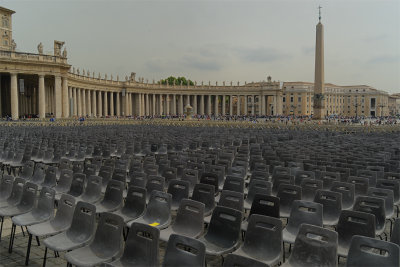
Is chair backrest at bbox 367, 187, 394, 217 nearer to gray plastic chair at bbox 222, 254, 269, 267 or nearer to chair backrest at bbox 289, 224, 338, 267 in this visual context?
chair backrest at bbox 289, 224, 338, 267

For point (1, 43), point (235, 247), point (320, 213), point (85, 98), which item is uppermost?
point (1, 43)

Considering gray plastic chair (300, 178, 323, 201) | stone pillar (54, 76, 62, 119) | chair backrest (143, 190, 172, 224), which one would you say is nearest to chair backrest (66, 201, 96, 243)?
chair backrest (143, 190, 172, 224)

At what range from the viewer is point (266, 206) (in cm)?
593

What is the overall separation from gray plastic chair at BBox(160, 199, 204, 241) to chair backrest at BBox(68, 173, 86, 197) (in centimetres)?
292

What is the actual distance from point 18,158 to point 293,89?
450 feet

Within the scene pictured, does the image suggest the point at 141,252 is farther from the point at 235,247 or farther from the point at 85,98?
the point at 85,98

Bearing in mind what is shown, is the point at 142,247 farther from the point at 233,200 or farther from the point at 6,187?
the point at 6,187

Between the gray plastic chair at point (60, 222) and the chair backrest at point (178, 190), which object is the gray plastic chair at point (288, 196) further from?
the gray plastic chair at point (60, 222)

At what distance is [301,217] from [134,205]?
3091 mm

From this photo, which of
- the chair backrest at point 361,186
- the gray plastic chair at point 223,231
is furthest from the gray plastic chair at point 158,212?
the chair backrest at point 361,186

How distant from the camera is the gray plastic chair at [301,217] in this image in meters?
5.47

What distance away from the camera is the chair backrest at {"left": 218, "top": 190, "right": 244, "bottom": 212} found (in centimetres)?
594

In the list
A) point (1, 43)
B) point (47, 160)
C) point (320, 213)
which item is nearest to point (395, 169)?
point (320, 213)

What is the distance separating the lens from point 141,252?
166 inches
